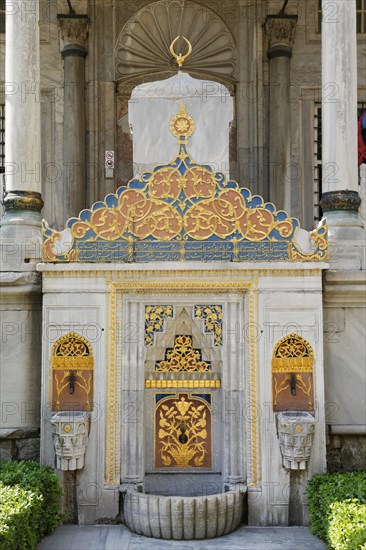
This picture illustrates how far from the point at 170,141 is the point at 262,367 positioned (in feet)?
11.9

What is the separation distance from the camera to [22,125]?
1009 cm

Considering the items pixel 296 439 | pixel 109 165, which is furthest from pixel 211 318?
pixel 109 165

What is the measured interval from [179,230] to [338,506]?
3.47 metres

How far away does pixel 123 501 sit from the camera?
344 inches

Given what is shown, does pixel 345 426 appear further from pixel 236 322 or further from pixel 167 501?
pixel 167 501

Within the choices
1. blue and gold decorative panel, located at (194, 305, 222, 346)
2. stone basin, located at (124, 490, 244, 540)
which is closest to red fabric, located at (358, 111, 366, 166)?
blue and gold decorative panel, located at (194, 305, 222, 346)

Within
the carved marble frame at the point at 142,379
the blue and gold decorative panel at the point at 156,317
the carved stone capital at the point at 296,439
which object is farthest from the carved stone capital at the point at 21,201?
the carved stone capital at the point at 296,439

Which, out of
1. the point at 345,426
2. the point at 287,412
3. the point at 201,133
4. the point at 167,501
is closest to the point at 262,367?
the point at 287,412

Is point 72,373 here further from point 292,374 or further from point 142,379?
point 292,374

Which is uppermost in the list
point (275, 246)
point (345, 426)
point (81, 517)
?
point (275, 246)

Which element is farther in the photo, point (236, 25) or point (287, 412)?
point (236, 25)

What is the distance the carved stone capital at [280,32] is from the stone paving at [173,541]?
30.7 ft

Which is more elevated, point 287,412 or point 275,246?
point 275,246

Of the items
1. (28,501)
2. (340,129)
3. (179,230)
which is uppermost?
(340,129)
